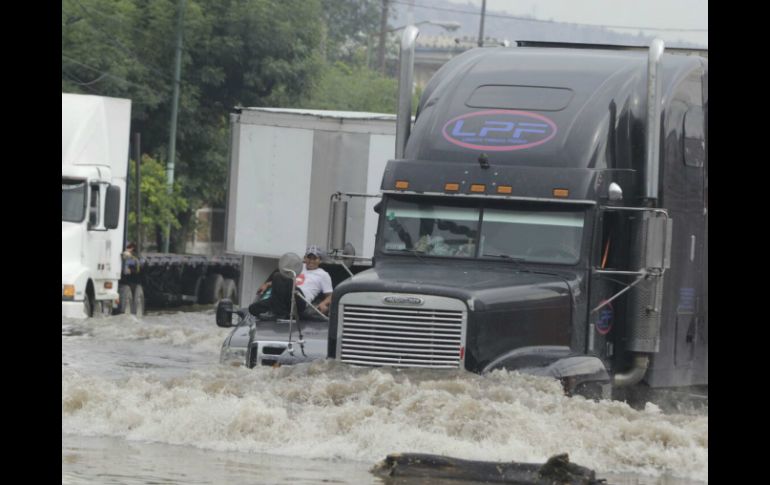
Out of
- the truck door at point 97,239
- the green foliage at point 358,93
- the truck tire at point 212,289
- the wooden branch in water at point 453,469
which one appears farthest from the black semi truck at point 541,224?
the green foliage at point 358,93

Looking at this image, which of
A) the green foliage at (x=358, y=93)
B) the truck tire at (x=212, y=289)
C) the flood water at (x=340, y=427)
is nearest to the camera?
the flood water at (x=340, y=427)

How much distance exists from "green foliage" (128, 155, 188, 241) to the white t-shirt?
80.9ft

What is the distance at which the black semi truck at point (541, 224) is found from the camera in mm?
13273

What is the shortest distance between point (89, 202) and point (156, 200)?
45.8 ft

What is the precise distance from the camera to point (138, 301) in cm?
3234

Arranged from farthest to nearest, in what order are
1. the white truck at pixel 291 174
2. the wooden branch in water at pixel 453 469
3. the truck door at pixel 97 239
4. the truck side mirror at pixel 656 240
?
the truck door at pixel 97 239
the white truck at pixel 291 174
the truck side mirror at pixel 656 240
the wooden branch in water at pixel 453 469

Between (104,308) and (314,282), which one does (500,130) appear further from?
(104,308)

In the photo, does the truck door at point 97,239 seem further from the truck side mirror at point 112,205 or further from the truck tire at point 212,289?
the truck tire at point 212,289

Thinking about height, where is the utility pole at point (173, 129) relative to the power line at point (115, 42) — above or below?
below

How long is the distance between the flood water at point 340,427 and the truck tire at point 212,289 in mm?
23223

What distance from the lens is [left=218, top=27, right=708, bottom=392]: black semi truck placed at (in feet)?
43.5

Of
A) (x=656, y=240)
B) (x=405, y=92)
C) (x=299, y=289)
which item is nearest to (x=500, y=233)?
(x=656, y=240)

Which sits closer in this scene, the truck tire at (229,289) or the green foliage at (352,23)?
the truck tire at (229,289)
